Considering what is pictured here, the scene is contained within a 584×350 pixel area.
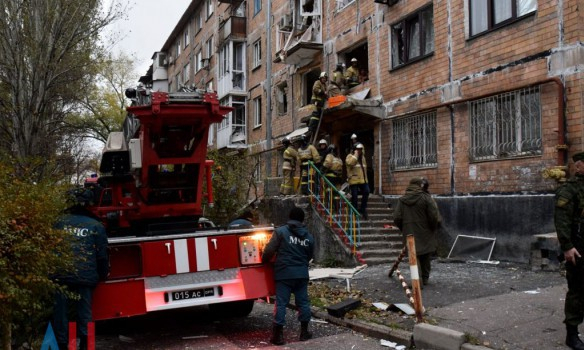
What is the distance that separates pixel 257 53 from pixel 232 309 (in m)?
18.9

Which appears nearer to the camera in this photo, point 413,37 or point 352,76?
A: point 413,37

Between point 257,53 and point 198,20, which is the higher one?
point 198,20

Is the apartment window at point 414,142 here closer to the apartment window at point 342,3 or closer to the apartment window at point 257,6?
the apartment window at point 342,3

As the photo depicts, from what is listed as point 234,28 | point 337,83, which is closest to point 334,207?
point 337,83

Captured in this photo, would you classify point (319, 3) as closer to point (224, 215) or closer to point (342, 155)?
point (342, 155)

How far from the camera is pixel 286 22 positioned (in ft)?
67.9

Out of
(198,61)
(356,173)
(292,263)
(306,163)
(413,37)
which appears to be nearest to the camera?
(292,263)

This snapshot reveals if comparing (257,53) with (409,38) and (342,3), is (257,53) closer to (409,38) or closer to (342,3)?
(342,3)

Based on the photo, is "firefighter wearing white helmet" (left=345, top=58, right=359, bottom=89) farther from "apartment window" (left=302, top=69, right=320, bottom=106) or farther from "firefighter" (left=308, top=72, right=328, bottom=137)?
"apartment window" (left=302, top=69, right=320, bottom=106)

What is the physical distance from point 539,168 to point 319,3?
1074cm

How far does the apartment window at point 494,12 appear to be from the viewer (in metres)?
10.4

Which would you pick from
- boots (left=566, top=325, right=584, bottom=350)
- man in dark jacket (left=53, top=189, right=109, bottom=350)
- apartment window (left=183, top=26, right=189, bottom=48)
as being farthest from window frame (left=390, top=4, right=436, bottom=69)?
apartment window (left=183, top=26, right=189, bottom=48)

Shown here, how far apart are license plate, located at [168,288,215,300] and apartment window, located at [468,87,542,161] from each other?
702cm

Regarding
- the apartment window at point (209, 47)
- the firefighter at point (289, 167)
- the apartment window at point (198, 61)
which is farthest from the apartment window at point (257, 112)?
the apartment window at point (198, 61)
